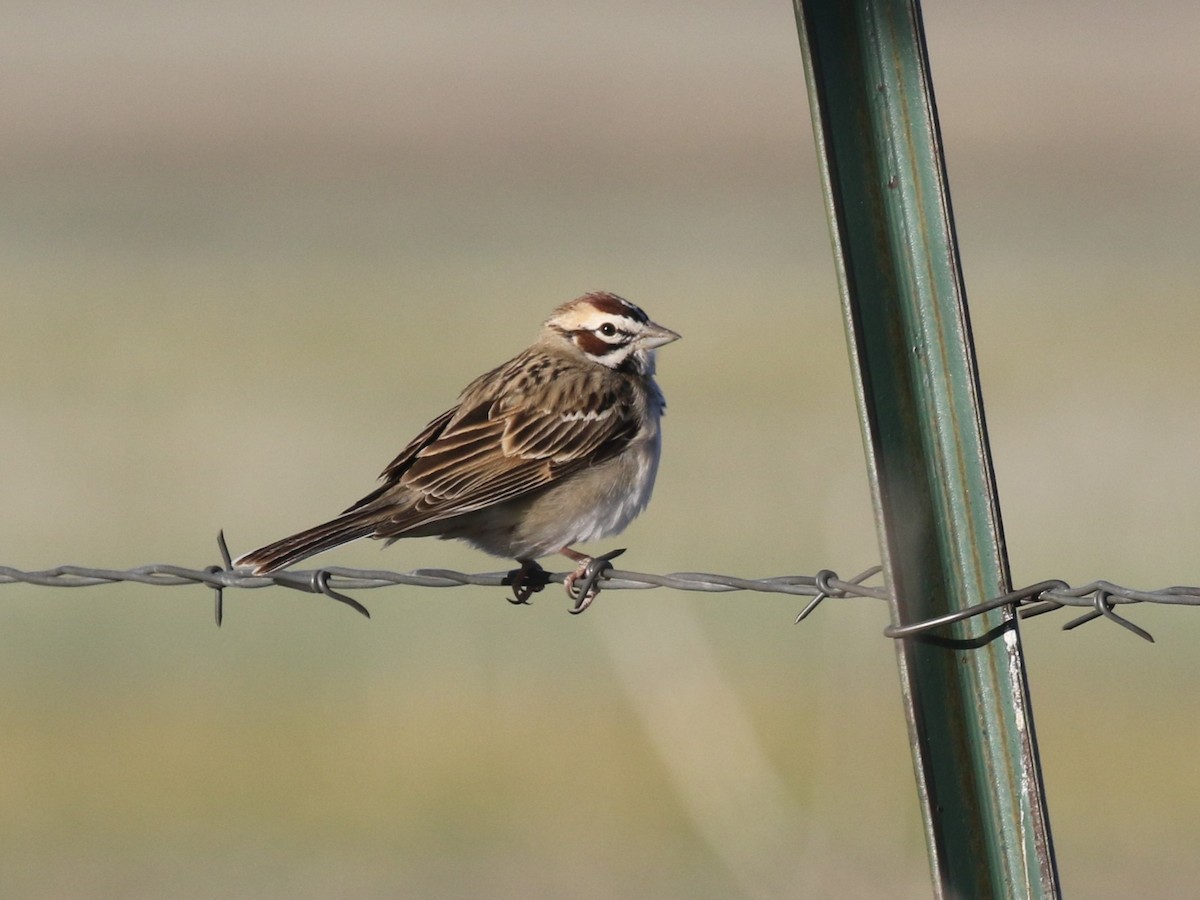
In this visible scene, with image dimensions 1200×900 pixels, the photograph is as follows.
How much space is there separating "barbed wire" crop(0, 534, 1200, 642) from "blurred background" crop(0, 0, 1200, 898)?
1.85 m

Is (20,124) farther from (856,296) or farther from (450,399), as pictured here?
(856,296)

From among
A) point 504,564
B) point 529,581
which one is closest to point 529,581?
point 529,581

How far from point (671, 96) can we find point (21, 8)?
25289 millimetres

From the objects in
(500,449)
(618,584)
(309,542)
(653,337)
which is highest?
(653,337)

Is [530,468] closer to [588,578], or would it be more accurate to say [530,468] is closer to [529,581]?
[529,581]

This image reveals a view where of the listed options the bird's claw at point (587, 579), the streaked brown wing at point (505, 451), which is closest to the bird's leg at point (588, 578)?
the bird's claw at point (587, 579)

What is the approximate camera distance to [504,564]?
55.2 feet

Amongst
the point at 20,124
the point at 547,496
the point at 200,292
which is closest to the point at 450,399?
the point at 200,292

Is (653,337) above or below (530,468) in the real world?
above

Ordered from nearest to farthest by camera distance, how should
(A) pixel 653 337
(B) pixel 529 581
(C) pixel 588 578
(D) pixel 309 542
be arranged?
(D) pixel 309 542, (C) pixel 588 578, (B) pixel 529 581, (A) pixel 653 337

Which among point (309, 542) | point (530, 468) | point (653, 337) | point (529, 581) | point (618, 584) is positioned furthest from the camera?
point (653, 337)

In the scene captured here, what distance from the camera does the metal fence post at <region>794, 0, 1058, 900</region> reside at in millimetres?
5059

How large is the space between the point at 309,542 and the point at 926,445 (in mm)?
3099

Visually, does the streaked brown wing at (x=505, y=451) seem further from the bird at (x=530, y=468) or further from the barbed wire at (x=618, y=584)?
the barbed wire at (x=618, y=584)
